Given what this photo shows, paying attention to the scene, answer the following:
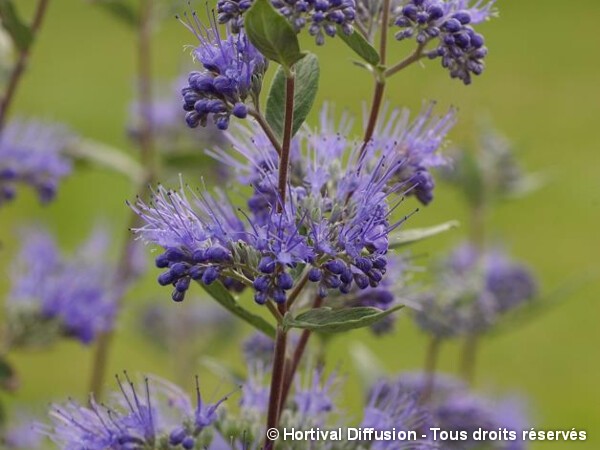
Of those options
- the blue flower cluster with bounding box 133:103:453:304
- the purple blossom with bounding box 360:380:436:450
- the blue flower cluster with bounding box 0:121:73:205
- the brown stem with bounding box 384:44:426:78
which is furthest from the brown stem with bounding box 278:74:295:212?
the blue flower cluster with bounding box 0:121:73:205

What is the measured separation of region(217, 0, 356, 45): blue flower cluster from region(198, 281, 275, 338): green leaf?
0.20 metres

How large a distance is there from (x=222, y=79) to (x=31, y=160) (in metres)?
0.70

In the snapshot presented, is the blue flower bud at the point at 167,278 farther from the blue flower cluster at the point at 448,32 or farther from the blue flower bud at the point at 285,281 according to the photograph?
the blue flower cluster at the point at 448,32

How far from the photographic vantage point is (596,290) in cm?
423

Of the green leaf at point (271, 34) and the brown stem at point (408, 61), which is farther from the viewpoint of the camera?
the brown stem at point (408, 61)

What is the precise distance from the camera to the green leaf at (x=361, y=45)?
2.60ft

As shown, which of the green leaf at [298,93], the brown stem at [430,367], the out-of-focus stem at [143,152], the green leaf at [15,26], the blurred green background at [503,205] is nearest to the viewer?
the green leaf at [298,93]

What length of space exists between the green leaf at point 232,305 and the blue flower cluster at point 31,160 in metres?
0.59

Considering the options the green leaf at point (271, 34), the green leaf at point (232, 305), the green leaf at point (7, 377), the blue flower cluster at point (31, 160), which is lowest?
the green leaf at point (232, 305)

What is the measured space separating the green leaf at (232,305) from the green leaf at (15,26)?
554 mm

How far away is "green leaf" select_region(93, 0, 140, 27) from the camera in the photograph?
1573 millimetres

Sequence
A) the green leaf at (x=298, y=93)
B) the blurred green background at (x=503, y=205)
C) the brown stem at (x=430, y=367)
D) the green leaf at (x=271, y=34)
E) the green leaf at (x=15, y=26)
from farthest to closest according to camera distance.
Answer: the blurred green background at (x=503, y=205)
the brown stem at (x=430, y=367)
the green leaf at (x=15, y=26)
the green leaf at (x=298, y=93)
the green leaf at (x=271, y=34)

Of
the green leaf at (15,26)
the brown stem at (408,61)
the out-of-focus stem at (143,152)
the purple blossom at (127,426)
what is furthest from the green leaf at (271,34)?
the out-of-focus stem at (143,152)

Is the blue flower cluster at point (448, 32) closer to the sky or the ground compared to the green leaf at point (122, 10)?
closer to the ground
